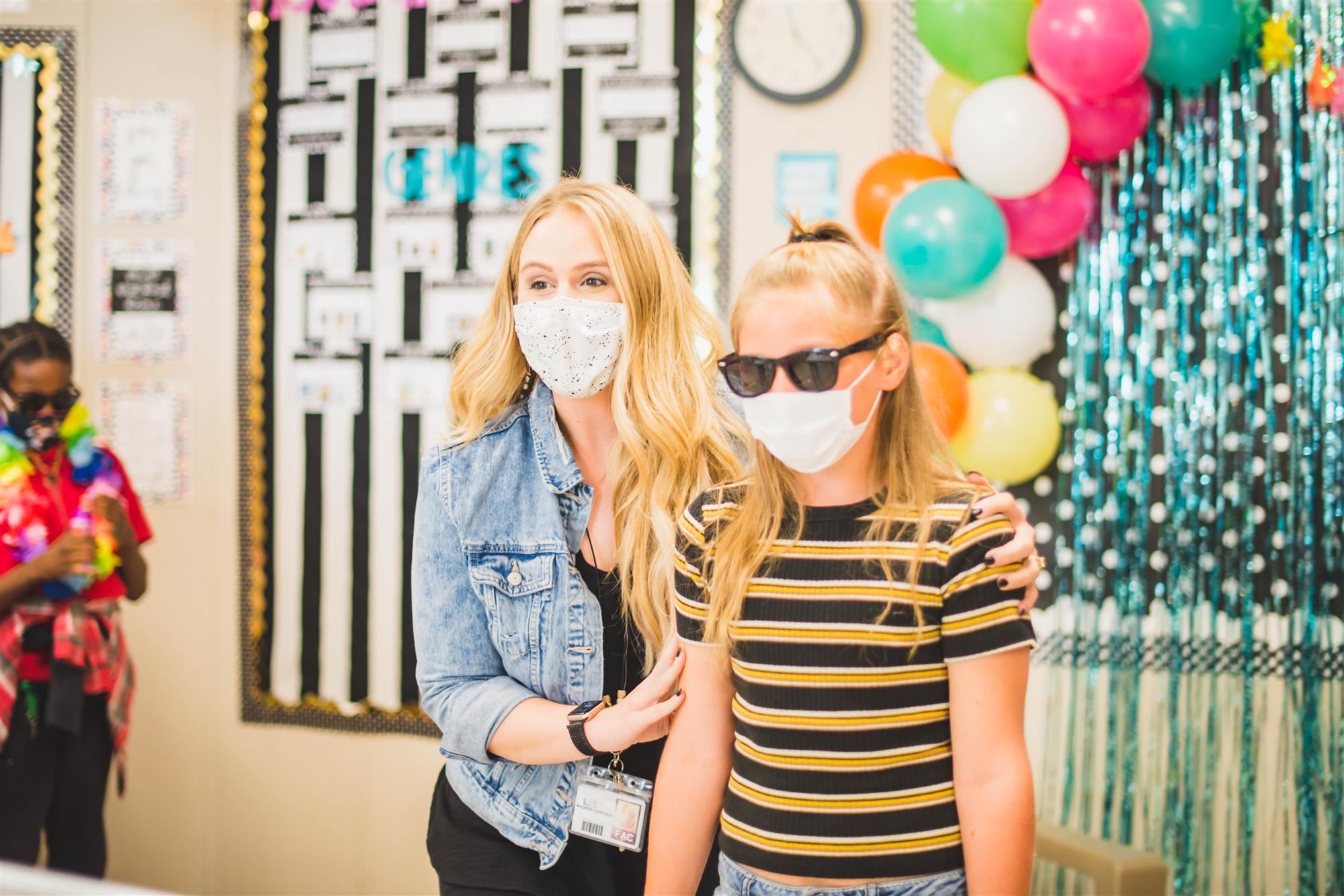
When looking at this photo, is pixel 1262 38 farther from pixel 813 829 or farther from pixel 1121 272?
pixel 813 829

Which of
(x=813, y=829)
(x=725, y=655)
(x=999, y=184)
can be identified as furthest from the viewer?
(x=999, y=184)

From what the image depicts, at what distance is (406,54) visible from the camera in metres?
3.66

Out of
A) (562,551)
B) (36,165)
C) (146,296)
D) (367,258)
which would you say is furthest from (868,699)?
(36,165)

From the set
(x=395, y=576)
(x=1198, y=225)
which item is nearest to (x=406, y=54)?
(x=395, y=576)

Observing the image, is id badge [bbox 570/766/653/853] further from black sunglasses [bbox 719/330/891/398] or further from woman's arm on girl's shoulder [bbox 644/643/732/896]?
black sunglasses [bbox 719/330/891/398]

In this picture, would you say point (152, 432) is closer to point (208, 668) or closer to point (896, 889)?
point (208, 668)

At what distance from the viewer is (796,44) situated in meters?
3.36

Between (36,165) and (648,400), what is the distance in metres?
3.20

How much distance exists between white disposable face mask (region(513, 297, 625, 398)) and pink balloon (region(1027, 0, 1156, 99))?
157cm

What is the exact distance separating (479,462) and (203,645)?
8.61ft

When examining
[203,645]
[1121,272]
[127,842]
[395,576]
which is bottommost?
[127,842]

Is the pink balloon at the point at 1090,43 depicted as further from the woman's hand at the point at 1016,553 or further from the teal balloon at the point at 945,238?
the woman's hand at the point at 1016,553

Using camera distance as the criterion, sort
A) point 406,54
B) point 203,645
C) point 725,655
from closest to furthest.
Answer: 1. point 725,655
2. point 406,54
3. point 203,645

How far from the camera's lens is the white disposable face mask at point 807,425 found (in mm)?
1396
